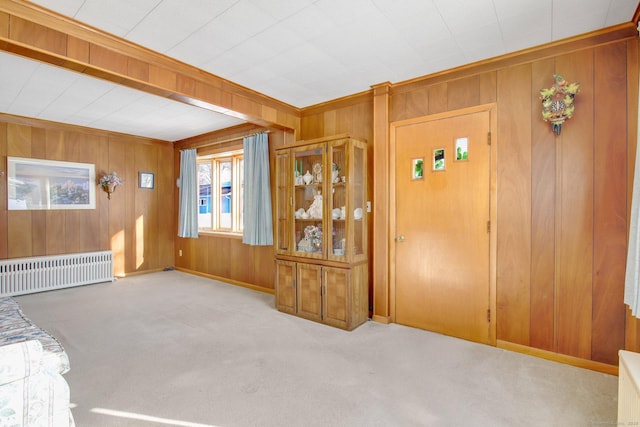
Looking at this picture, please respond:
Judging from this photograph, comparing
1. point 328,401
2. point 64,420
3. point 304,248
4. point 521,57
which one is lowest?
point 328,401

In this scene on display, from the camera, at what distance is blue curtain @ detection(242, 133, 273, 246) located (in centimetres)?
445

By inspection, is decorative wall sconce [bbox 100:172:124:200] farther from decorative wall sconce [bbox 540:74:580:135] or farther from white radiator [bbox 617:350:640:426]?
white radiator [bbox 617:350:640:426]

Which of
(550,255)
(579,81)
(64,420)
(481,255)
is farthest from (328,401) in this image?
(579,81)

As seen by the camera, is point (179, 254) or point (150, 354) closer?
point (150, 354)

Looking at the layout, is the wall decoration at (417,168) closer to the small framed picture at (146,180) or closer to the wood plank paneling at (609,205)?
the wood plank paneling at (609,205)

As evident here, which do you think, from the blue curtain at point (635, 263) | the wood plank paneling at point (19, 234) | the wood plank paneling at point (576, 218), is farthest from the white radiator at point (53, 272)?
the blue curtain at point (635, 263)

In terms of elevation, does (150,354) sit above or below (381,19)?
below

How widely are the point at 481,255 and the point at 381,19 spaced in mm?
2116

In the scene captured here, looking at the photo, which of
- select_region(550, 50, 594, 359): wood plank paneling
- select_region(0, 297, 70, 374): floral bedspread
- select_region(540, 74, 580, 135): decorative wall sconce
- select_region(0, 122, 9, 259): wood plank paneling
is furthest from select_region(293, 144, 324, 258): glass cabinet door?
select_region(0, 122, 9, 259): wood plank paneling

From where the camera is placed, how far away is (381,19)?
2.19 meters

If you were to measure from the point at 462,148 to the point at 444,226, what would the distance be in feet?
2.45

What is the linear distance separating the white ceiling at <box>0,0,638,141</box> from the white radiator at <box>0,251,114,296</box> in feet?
7.75

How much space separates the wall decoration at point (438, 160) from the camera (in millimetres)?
3064

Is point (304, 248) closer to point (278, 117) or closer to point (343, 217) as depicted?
point (343, 217)
